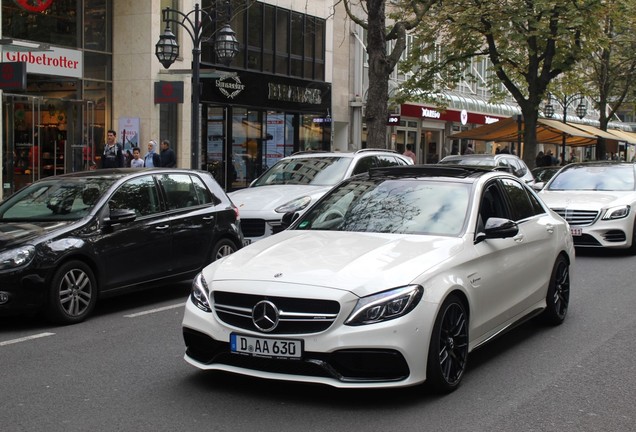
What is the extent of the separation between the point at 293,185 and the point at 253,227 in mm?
1358

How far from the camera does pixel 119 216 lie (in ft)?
28.7

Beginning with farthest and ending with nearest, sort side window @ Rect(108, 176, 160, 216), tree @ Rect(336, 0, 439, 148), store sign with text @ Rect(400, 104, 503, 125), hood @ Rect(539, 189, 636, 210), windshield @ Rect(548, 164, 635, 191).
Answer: store sign with text @ Rect(400, 104, 503, 125) < tree @ Rect(336, 0, 439, 148) < windshield @ Rect(548, 164, 635, 191) < hood @ Rect(539, 189, 636, 210) < side window @ Rect(108, 176, 160, 216)

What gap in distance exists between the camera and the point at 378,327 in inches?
199

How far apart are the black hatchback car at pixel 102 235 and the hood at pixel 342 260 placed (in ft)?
9.01

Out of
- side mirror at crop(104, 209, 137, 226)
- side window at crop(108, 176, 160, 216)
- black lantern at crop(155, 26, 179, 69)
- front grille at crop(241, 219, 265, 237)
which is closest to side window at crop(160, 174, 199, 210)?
side window at crop(108, 176, 160, 216)

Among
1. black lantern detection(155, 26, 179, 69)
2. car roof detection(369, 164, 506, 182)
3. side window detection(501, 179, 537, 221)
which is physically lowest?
side window detection(501, 179, 537, 221)

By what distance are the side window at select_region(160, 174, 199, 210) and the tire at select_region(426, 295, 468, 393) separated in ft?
16.3

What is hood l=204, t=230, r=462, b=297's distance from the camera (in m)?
5.25

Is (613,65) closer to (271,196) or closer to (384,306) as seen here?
(271,196)

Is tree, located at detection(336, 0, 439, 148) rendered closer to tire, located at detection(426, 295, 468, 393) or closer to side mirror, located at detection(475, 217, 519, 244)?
side mirror, located at detection(475, 217, 519, 244)

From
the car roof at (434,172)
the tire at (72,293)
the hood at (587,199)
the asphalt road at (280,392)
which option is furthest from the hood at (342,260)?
the hood at (587,199)

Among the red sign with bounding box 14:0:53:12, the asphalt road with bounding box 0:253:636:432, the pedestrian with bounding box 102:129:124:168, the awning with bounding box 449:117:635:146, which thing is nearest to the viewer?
the asphalt road with bounding box 0:253:636:432

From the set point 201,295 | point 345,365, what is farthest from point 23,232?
point 345,365

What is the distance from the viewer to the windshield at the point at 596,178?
49.8 ft
